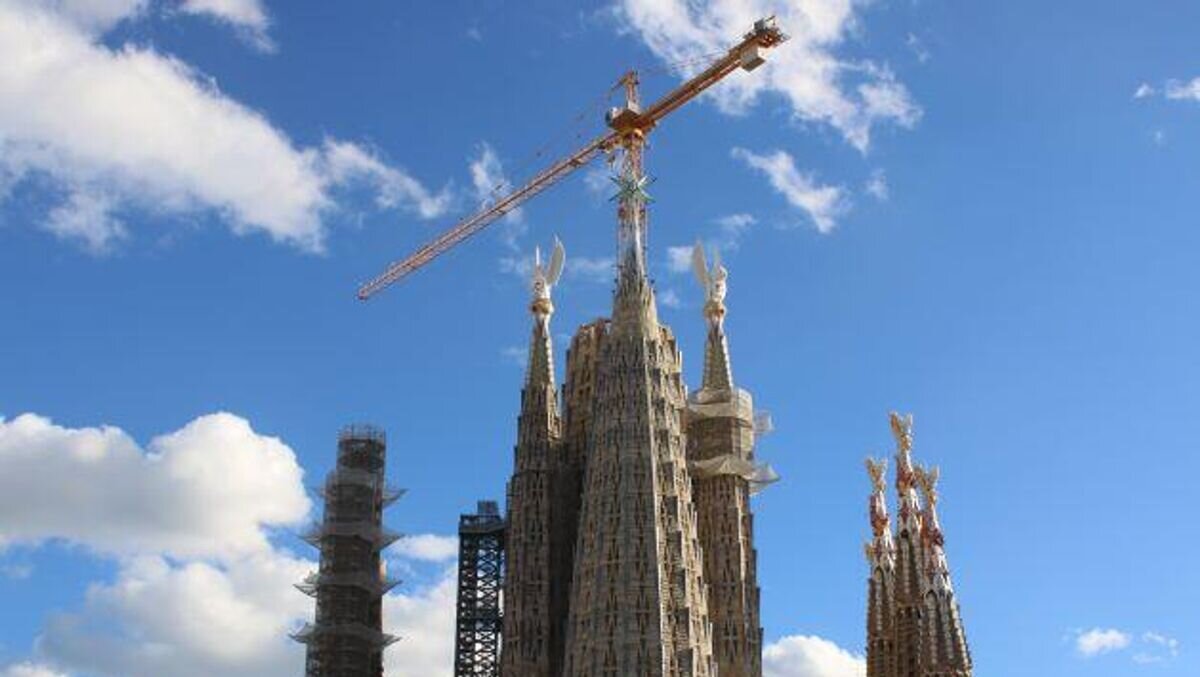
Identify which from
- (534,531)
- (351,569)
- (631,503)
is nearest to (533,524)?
(534,531)

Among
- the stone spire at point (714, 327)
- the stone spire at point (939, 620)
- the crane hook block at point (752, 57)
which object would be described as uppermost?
the crane hook block at point (752, 57)

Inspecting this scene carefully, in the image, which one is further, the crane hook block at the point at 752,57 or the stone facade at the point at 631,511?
the crane hook block at the point at 752,57

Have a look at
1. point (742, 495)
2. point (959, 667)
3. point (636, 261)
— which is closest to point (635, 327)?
point (636, 261)

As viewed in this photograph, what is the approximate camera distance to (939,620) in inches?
3912

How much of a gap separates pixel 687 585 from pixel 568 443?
59.3ft

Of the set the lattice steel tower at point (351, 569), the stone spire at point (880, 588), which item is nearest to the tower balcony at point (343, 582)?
the lattice steel tower at point (351, 569)

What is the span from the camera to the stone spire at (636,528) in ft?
320

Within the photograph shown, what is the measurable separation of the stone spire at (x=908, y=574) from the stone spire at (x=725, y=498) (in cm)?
926

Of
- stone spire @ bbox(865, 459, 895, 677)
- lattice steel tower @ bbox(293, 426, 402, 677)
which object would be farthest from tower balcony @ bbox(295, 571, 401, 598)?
stone spire @ bbox(865, 459, 895, 677)

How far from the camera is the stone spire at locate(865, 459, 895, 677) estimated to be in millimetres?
108438

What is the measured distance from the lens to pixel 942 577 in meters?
101

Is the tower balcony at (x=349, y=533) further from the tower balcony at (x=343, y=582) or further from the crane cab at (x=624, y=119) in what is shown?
the crane cab at (x=624, y=119)

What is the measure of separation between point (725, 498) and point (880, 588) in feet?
39.4

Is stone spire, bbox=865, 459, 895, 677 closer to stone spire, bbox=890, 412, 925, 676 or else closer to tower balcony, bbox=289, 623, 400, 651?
stone spire, bbox=890, 412, 925, 676
